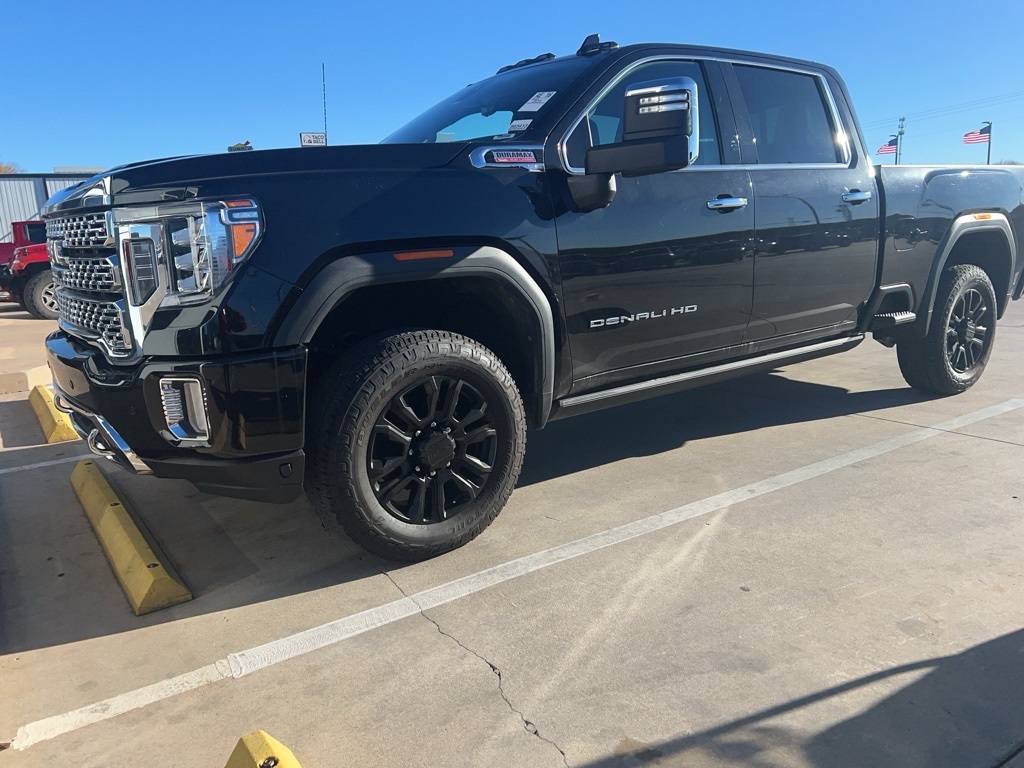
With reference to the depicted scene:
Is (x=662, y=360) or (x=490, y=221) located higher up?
(x=490, y=221)

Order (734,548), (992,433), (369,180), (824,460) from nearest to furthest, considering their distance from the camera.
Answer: (369,180) < (734,548) < (824,460) < (992,433)

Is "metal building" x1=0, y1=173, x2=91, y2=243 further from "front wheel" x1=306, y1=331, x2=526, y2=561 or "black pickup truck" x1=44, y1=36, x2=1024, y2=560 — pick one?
"front wheel" x1=306, y1=331, x2=526, y2=561

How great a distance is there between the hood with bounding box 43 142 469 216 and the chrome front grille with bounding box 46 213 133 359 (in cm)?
9

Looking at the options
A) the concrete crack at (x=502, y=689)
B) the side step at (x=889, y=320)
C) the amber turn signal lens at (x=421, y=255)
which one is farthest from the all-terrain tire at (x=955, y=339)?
the concrete crack at (x=502, y=689)

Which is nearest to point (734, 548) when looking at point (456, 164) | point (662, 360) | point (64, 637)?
point (662, 360)

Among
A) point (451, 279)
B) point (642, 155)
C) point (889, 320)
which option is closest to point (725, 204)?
point (642, 155)

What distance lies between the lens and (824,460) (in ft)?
13.7

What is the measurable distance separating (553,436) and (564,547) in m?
1.72

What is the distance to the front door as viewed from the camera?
326 cm

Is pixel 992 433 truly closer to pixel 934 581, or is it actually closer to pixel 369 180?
pixel 934 581

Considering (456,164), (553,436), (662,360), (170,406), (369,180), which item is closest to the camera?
(170,406)

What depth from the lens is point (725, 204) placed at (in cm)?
367

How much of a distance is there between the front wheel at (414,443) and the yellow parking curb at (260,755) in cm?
105

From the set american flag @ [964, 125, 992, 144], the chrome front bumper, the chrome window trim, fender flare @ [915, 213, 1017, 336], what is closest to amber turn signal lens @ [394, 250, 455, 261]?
the chrome window trim
